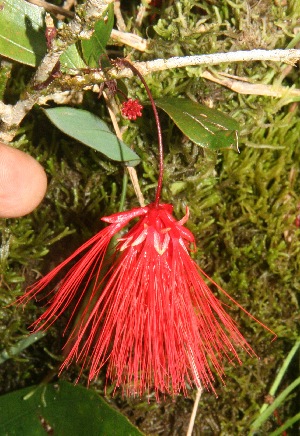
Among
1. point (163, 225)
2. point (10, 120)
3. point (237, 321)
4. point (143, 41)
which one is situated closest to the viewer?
point (163, 225)

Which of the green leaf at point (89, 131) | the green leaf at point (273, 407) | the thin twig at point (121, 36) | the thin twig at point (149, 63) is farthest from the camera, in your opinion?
the green leaf at point (273, 407)

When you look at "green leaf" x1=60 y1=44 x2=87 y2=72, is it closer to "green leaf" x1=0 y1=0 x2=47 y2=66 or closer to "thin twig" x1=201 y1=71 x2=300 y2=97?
"green leaf" x1=0 y1=0 x2=47 y2=66

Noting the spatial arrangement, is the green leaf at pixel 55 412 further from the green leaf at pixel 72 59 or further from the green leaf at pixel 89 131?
the green leaf at pixel 72 59

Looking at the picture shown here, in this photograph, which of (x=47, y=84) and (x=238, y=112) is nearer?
(x=47, y=84)

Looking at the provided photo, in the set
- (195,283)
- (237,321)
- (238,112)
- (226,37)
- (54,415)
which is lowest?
(54,415)

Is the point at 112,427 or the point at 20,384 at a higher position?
the point at 112,427

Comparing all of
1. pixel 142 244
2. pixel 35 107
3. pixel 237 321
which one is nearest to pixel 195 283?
pixel 142 244

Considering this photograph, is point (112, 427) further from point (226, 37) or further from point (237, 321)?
point (226, 37)

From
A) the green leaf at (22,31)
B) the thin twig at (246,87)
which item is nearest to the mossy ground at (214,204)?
the thin twig at (246,87)
